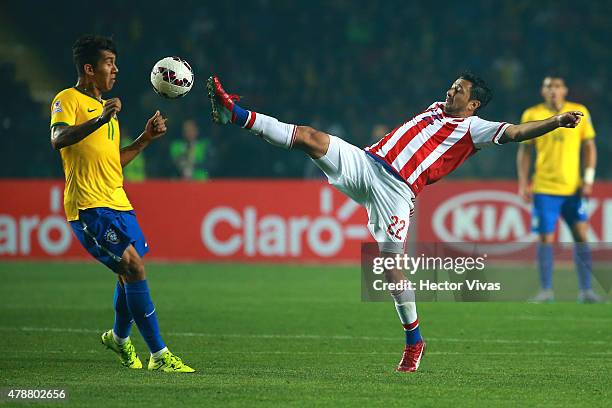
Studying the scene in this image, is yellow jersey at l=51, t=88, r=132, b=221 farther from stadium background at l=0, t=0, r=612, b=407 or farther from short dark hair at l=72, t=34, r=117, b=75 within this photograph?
stadium background at l=0, t=0, r=612, b=407

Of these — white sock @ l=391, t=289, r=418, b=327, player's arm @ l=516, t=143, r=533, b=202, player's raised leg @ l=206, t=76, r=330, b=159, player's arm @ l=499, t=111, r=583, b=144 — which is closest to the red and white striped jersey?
player's arm @ l=499, t=111, r=583, b=144

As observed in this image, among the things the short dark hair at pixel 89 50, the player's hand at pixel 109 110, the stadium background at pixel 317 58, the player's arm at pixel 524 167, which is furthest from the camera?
the stadium background at pixel 317 58

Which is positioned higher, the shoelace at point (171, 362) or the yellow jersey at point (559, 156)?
the yellow jersey at point (559, 156)

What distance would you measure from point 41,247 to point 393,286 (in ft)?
35.2

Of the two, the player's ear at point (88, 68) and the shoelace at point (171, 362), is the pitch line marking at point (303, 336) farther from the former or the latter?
the player's ear at point (88, 68)

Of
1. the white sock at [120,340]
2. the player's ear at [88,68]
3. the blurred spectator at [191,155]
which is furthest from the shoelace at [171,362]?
the blurred spectator at [191,155]

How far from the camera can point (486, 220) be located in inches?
674

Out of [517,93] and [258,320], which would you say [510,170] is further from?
[258,320]

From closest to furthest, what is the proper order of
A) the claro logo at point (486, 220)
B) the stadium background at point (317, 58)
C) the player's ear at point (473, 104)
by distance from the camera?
the player's ear at point (473, 104) → the claro logo at point (486, 220) → the stadium background at point (317, 58)

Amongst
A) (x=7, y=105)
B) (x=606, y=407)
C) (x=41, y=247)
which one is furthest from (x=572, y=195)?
(x=7, y=105)

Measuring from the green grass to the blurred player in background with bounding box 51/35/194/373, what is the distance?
39 cm

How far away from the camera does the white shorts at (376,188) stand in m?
7.96

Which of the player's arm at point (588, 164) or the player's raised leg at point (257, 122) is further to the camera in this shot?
the player's arm at point (588, 164)

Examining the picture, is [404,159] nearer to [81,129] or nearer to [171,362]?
[171,362]
